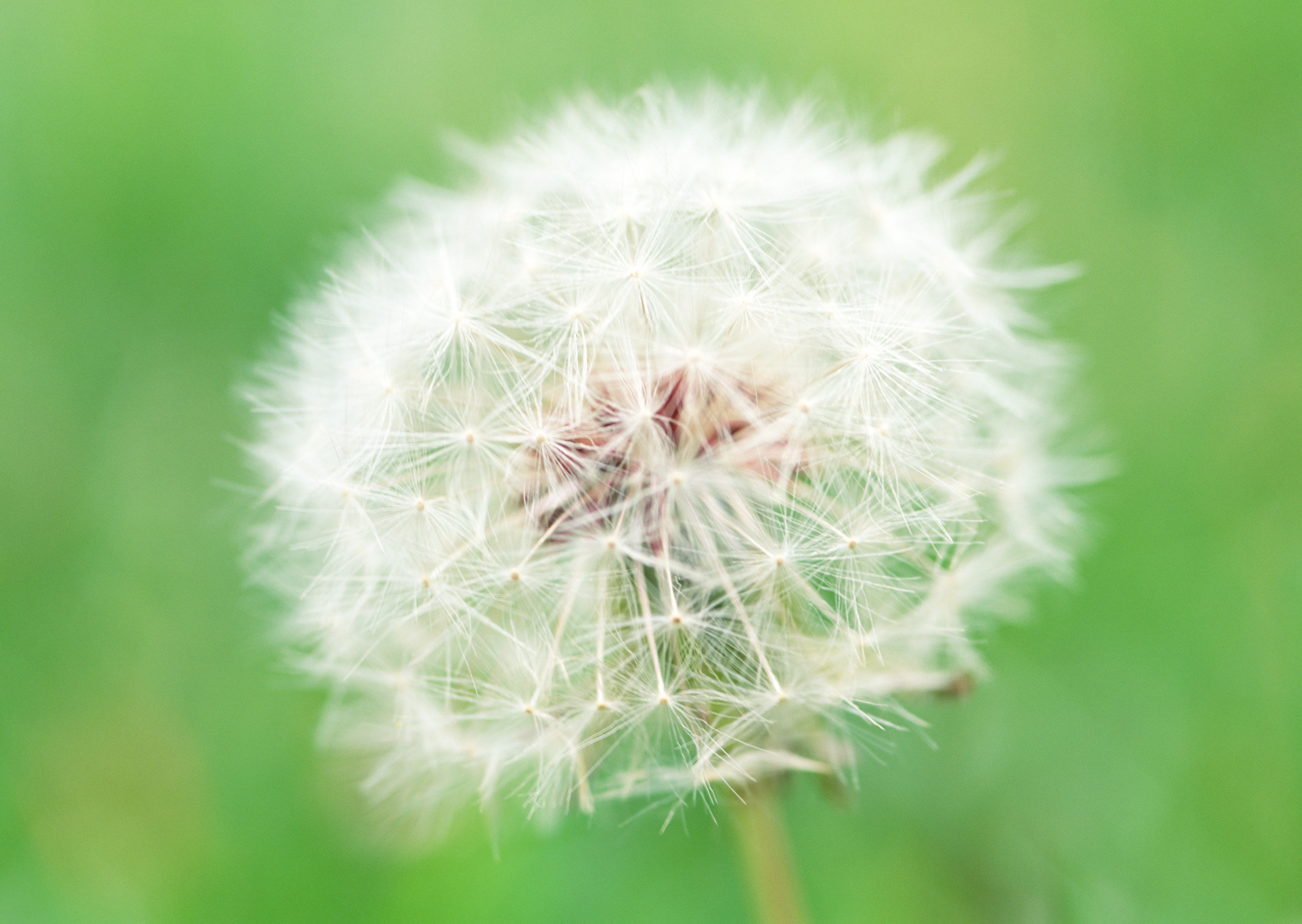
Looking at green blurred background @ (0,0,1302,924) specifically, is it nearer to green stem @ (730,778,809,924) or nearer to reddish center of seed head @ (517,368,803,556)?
green stem @ (730,778,809,924)

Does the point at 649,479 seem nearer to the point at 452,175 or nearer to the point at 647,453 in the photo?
the point at 647,453

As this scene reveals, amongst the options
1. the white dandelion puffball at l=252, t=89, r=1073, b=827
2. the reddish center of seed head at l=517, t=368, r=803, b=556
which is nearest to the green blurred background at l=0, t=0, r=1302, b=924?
the white dandelion puffball at l=252, t=89, r=1073, b=827

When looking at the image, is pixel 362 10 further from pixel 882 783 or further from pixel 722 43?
pixel 882 783

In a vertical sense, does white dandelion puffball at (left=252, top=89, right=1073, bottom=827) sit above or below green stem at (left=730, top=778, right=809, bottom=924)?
above

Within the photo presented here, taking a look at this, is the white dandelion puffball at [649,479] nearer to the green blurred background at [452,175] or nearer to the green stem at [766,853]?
the green stem at [766,853]

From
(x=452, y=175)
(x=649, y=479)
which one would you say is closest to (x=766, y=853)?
(x=649, y=479)


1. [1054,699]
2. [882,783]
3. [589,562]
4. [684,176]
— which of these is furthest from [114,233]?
[1054,699]
